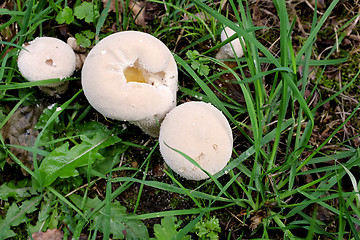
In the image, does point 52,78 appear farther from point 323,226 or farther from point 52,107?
point 323,226

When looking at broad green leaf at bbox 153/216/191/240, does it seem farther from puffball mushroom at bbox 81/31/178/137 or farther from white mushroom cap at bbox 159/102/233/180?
puffball mushroom at bbox 81/31/178/137

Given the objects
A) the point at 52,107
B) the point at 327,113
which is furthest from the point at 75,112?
the point at 327,113

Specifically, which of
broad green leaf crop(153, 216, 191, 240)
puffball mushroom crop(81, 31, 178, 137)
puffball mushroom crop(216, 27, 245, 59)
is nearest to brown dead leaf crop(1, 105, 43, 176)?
puffball mushroom crop(81, 31, 178, 137)

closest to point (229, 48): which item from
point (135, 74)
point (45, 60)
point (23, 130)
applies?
point (135, 74)

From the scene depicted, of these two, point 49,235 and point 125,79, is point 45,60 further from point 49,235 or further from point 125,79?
point 49,235

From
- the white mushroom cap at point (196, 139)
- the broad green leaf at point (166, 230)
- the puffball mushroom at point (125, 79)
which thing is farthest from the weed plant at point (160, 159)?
the puffball mushroom at point (125, 79)
